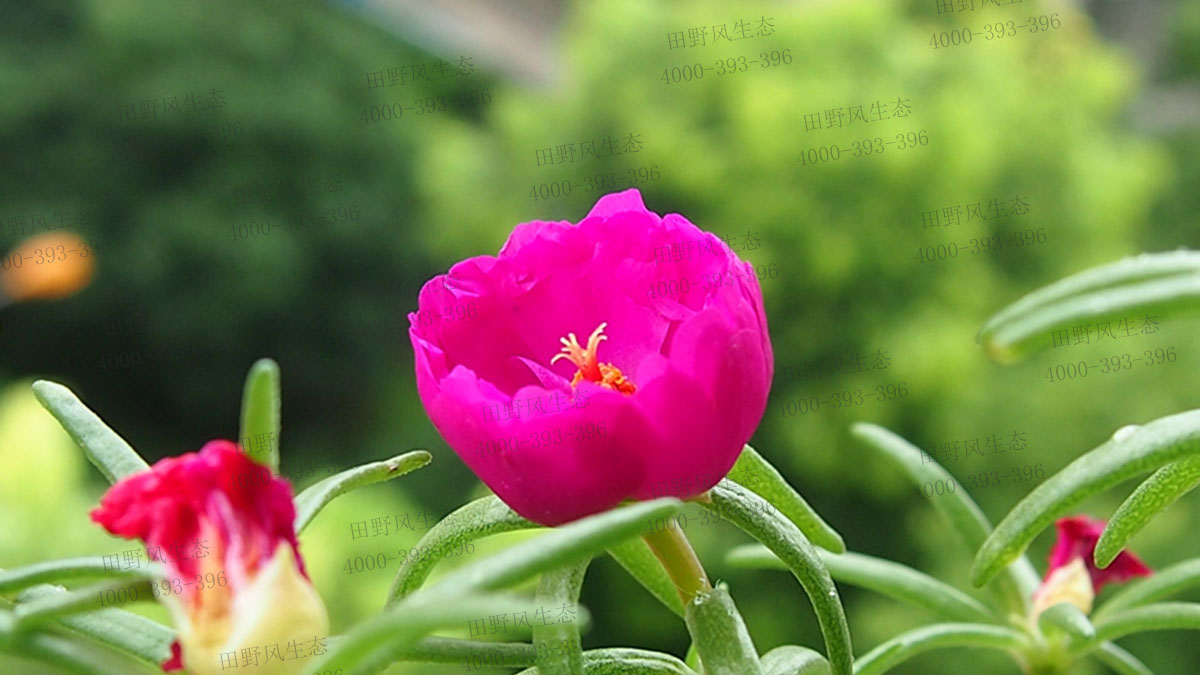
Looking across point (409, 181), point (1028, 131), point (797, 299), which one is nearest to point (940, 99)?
point (1028, 131)

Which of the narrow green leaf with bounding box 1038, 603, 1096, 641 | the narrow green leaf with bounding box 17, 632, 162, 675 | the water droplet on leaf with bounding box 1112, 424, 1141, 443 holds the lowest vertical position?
the narrow green leaf with bounding box 1038, 603, 1096, 641

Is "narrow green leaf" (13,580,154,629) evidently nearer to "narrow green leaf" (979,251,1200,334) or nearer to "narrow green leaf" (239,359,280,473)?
"narrow green leaf" (239,359,280,473)

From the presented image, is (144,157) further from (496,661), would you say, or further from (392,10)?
(496,661)

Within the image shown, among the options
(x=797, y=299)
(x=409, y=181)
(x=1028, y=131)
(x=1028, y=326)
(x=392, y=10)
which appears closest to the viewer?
(x=1028, y=326)

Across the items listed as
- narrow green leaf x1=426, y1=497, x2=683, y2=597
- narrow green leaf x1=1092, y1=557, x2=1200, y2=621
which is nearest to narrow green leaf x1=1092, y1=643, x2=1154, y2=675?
narrow green leaf x1=1092, y1=557, x2=1200, y2=621

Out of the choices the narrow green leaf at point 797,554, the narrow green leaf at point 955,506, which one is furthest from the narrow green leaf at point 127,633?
the narrow green leaf at point 955,506

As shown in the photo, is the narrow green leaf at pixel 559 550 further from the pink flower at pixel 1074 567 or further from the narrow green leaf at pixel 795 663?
the pink flower at pixel 1074 567
